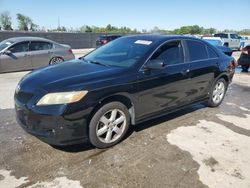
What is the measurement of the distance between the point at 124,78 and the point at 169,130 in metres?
1.38

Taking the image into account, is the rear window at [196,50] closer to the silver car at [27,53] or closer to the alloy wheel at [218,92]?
the alloy wheel at [218,92]

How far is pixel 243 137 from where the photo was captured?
4.58 metres

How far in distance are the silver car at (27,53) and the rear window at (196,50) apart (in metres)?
6.86

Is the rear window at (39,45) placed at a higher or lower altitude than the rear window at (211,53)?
lower

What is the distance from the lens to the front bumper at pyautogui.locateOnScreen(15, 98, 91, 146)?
11.3 feet

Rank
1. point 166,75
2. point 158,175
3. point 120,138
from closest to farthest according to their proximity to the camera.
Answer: point 158,175, point 120,138, point 166,75

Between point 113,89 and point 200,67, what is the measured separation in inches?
89.1

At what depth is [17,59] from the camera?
989 centimetres

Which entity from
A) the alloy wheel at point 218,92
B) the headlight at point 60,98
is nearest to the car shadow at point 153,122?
the alloy wheel at point 218,92

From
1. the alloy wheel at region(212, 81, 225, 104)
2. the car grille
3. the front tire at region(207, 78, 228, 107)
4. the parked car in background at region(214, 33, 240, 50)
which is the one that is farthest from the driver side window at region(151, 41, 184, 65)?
the parked car in background at region(214, 33, 240, 50)

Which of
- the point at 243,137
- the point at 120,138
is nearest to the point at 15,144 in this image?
the point at 120,138

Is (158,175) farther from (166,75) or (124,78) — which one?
(166,75)

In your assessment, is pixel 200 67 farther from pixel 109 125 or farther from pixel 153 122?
pixel 109 125

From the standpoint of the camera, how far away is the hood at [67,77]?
11.7ft
